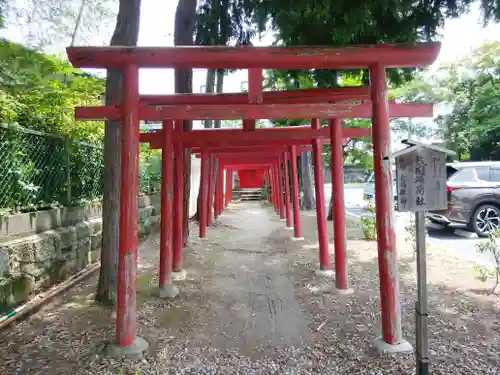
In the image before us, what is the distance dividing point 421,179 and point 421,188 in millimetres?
71

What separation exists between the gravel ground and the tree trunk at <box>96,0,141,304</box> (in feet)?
1.20

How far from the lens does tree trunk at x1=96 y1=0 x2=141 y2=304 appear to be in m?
4.68

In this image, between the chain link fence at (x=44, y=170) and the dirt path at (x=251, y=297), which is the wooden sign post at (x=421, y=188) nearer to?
the dirt path at (x=251, y=297)

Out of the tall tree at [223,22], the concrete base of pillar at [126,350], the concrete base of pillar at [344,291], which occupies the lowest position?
the concrete base of pillar at [126,350]

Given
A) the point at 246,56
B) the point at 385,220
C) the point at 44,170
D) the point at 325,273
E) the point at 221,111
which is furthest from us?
the point at 325,273

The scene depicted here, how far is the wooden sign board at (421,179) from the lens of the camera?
3031 millimetres

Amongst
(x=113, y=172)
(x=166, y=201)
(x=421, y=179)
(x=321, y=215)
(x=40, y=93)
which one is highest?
(x=40, y=93)

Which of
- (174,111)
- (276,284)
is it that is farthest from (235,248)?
(174,111)

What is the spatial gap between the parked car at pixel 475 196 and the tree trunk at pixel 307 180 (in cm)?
753

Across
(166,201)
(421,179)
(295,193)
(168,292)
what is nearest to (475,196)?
(295,193)

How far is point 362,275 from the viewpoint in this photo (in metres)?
6.05

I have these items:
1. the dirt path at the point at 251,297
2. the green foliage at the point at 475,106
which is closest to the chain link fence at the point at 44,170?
the dirt path at the point at 251,297

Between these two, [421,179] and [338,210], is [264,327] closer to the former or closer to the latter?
[338,210]

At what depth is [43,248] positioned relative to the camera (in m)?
4.89
